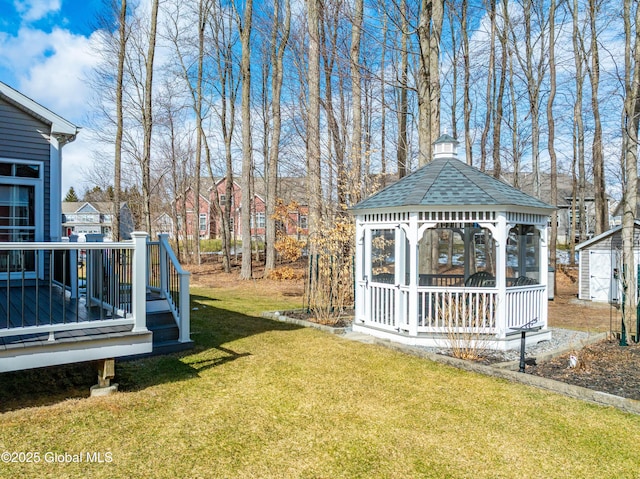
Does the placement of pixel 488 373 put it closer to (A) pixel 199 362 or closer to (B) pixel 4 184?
(A) pixel 199 362

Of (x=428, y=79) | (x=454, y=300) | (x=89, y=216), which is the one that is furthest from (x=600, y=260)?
(x=89, y=216)

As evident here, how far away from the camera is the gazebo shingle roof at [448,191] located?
25.5ft

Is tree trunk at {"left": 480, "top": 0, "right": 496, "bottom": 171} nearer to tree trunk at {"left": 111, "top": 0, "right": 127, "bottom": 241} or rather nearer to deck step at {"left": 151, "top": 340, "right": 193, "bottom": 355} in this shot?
tree trunk at {"left": 111, "top": 0, "right": 127, "bottom": 241}

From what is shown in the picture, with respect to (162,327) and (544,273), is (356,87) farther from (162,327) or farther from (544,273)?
(162,327)

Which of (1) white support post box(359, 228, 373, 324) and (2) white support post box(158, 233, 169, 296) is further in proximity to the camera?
(1) white support post box(359, 228, 373, 324)

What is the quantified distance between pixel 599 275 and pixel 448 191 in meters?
10.6

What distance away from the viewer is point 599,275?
1575 cm

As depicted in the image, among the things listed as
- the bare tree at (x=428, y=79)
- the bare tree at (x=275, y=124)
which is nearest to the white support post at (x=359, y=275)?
the bare tree at (x=428, y=79)

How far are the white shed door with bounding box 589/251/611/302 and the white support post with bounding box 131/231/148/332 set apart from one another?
1536 centimetres

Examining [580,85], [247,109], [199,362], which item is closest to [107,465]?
[199,362]

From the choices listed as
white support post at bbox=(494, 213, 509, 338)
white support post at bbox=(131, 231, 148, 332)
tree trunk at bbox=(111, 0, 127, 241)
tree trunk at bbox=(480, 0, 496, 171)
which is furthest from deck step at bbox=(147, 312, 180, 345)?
tree trunk at bbox=(480, 0, 496, 171)

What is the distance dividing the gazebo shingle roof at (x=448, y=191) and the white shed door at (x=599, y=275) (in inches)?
353

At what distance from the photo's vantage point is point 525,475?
12.2 feet

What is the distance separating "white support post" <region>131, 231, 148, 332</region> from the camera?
16.5 feet
